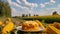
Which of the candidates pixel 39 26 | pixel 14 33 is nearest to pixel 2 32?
pixel 14 33

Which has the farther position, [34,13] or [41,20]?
[34,13]

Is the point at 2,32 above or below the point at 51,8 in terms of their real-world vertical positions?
below

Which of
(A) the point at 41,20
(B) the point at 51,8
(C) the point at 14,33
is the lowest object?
(C) the point at 14,33

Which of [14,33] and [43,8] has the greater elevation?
[43,8]

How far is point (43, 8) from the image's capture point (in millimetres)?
2998

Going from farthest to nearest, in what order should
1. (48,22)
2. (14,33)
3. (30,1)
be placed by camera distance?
(30,1) < (48,22) < (14,33)

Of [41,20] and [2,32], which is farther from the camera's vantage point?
[41,20]

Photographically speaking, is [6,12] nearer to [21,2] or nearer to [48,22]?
[21,2]

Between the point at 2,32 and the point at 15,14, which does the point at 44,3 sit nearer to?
the point at 15,14

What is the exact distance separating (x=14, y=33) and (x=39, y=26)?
428mm

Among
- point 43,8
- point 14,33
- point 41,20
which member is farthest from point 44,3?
point 14,33

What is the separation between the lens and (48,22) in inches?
112

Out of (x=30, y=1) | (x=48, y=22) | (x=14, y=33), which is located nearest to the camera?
(x=14, y=33)

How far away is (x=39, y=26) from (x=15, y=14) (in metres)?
0.76
